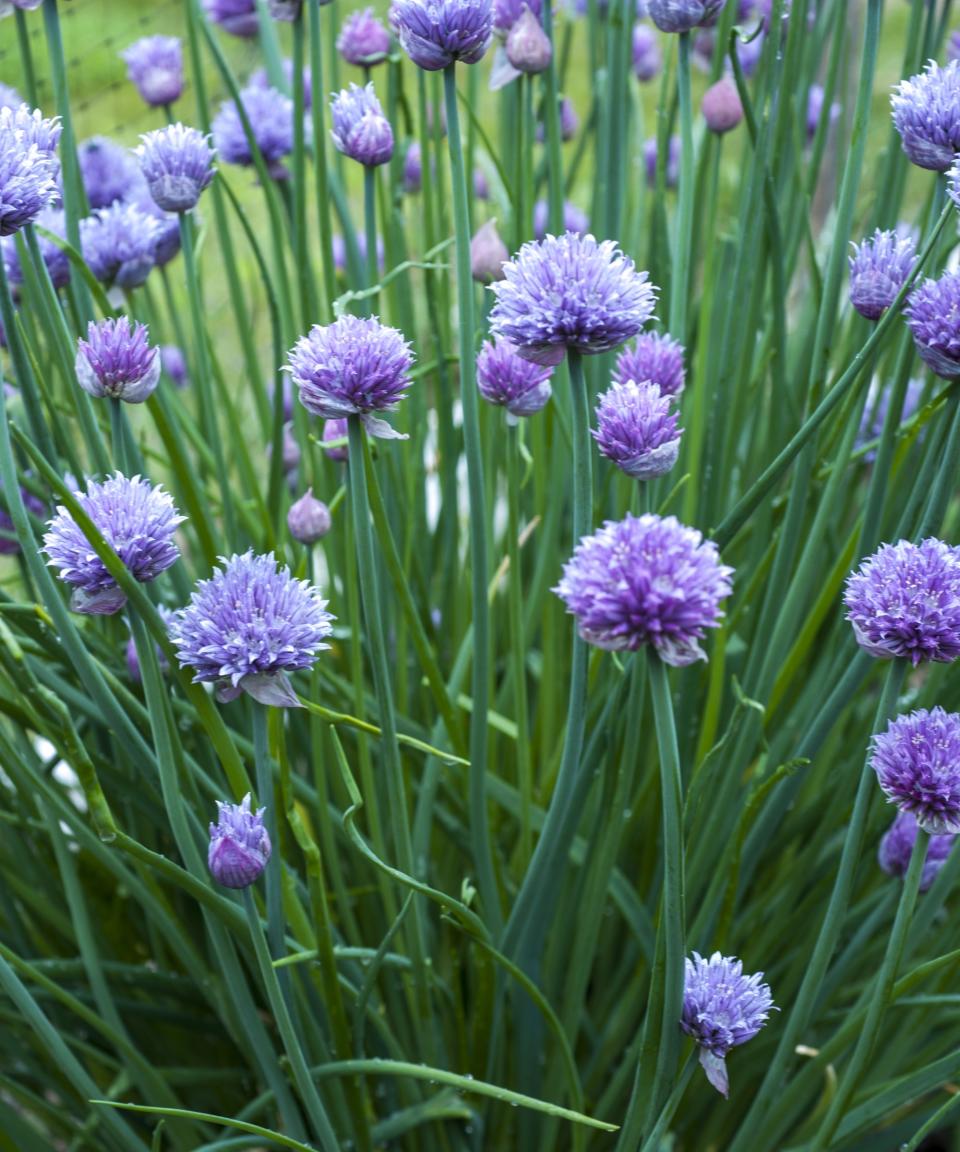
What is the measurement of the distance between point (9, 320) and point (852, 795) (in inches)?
30.9

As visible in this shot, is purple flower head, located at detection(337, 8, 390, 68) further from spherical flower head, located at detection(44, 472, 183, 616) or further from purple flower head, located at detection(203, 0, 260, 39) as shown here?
spherical flower head, located at detection(44, 472, 183, 616)

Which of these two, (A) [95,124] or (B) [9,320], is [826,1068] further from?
(A) [95,124]

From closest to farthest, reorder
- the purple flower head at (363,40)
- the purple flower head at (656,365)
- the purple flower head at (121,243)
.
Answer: the purple flower head at (656,365)
the purple flower head at (121,243)
the purple flower head at (363,40)

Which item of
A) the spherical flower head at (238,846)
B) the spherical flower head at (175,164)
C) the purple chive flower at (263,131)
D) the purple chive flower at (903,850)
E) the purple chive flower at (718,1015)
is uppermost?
the spherical flower head at (175,164)

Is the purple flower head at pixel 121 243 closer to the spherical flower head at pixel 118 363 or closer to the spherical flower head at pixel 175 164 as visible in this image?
the spherical flower head at pixel 175 164

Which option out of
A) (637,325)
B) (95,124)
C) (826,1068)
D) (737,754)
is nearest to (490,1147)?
(826,1068)

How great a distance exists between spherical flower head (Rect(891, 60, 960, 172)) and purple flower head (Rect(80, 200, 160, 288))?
593 millimetres

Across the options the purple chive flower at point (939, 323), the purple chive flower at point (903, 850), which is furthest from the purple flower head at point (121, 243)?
the purple chive flower at point (903, 850)

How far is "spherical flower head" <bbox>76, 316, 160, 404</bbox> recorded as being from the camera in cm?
80

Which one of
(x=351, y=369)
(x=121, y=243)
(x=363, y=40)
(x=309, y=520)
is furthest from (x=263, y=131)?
(x=351, y=369)

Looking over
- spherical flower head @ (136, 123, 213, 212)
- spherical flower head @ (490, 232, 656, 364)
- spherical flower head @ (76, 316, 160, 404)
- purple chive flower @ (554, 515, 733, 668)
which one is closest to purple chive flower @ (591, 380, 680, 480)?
spherical flower head @ (490, 232, 656, 364)

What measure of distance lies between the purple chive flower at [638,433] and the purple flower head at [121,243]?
51 cm

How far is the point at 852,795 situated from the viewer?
115cm

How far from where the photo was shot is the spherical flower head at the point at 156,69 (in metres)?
1.32
